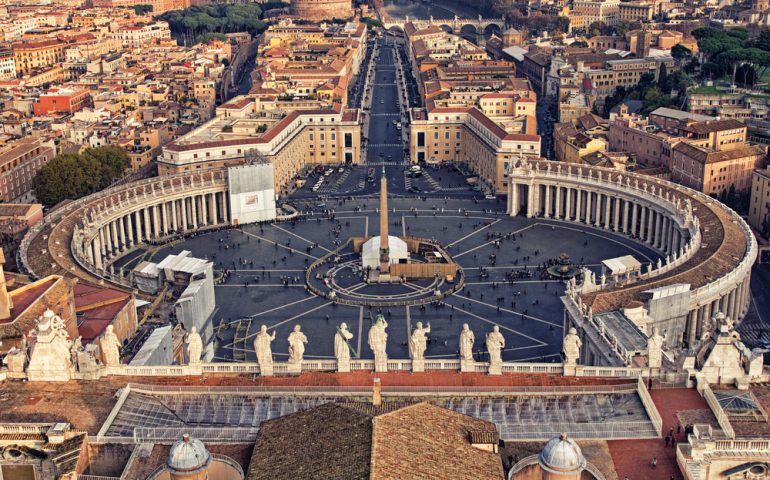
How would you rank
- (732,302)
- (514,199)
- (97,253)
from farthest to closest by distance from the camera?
A: (514,199)
(97,253)
(732,302)

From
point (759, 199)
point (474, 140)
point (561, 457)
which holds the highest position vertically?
point (561, 457)

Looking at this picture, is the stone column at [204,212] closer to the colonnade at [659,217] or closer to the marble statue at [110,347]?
the colonnade at [659,217]

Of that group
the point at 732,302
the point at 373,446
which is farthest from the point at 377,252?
the point at 373,446

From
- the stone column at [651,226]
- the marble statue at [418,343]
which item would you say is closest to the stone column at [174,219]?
the stone column at [651,226]

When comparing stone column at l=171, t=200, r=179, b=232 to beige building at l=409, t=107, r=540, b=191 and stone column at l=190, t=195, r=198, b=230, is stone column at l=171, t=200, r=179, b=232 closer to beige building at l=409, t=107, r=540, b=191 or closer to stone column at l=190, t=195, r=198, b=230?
stone column at l=190, t=195, r=198, b=230

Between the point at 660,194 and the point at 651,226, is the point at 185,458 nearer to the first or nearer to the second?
the point at 651,226
